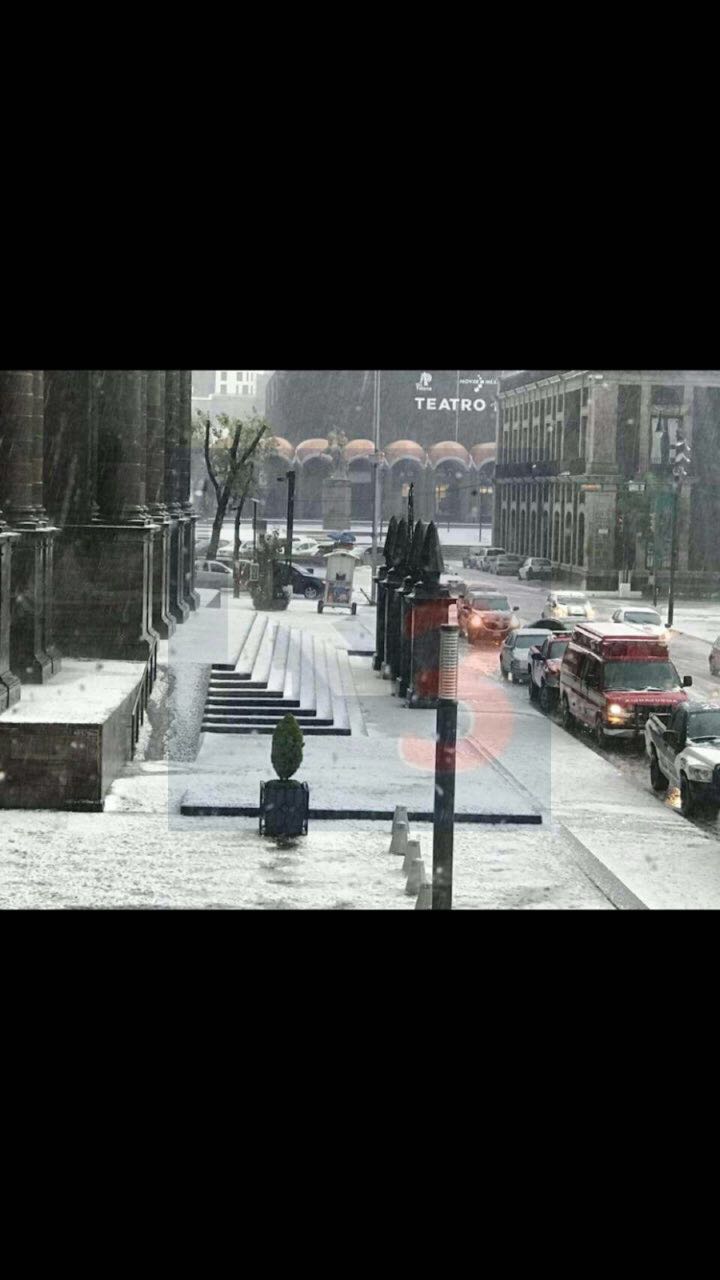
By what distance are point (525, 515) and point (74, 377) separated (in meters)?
67.2

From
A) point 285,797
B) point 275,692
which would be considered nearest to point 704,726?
point 285,797

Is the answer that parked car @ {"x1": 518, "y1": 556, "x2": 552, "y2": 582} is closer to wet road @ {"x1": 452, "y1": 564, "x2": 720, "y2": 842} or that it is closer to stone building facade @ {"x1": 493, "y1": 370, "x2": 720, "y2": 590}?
stone building facade @ {"x1": 493, "y1": 370, "x2": 720, "y2": 590}

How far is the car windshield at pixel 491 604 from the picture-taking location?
44.2 m

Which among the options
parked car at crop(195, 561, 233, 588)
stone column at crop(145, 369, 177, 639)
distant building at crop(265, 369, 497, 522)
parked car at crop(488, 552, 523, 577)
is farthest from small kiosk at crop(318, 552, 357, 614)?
distant building at crop(265, 369, 497, 522)

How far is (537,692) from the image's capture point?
32062 mm

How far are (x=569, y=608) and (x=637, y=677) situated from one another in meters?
21.5

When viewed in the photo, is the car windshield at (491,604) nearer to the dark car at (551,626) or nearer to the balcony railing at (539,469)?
the dark car at (551,626)

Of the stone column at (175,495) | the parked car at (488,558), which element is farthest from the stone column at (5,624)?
the parked car at (488,558)

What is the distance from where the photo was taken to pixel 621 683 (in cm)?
2723

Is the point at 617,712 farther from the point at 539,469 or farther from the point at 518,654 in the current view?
the point at 539,469

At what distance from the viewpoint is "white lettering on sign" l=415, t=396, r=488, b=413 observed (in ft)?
385

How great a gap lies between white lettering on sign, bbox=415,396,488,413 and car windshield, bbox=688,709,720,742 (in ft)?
315
